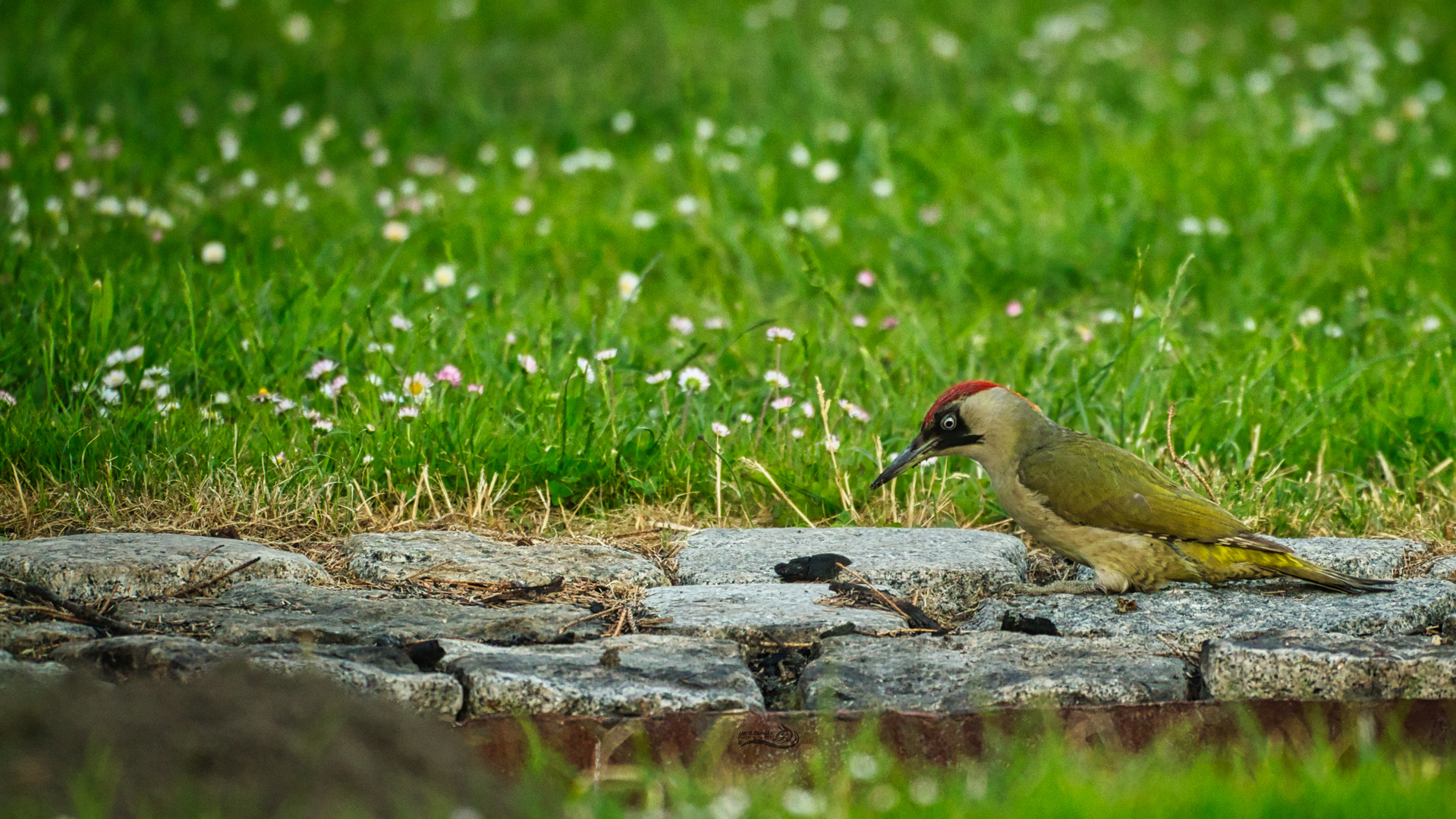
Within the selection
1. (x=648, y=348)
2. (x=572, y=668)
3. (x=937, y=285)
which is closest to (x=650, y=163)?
(x=937, y=285)

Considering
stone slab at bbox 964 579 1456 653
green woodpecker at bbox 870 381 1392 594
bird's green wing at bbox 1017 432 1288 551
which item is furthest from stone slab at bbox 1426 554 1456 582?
bird's green wing at bbox 1017 432 1288 551

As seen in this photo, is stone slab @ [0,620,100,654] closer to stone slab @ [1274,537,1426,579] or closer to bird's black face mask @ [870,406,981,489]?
bird's black face mask @ [870,406,981,489]

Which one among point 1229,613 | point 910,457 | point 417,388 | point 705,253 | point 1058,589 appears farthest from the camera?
point 705,253

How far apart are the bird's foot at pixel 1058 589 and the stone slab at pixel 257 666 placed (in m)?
1.64

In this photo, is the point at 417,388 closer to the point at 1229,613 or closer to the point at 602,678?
the point at 602,678

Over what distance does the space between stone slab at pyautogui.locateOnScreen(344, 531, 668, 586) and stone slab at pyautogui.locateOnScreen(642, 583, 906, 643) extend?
175 millimetres

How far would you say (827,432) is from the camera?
Answer: 4723 mm

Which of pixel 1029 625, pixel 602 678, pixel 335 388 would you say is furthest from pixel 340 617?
pixel 335 388

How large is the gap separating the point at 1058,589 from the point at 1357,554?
0.87 meters

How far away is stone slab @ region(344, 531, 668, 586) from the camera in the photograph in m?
3.92

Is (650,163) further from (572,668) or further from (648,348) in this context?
(572,668)

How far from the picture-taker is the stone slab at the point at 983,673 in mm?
3156

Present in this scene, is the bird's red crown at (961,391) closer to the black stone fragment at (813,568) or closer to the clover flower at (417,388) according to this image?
the black stone fragment at (813,568)

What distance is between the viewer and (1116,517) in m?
4.02
